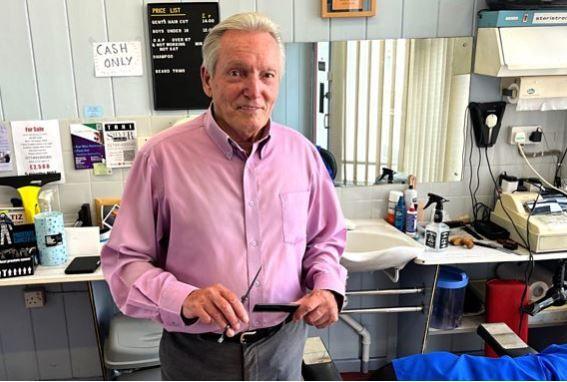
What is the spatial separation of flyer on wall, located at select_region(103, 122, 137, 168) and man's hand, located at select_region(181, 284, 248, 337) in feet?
5.10

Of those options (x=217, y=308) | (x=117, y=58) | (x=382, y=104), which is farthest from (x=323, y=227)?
(x=117, y=58)

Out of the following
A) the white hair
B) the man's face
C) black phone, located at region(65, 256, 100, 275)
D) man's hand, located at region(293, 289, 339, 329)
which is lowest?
black phone, located at region(65, 256, 100, 275)

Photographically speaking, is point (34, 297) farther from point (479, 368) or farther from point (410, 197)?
point (479, 368)

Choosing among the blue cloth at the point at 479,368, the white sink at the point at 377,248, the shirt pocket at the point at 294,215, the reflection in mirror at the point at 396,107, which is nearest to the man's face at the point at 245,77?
the shirt pocket at the point at 294,215

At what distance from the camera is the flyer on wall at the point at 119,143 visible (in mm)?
2396

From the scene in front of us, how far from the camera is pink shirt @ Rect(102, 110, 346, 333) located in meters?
1.15

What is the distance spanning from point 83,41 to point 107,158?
55cm

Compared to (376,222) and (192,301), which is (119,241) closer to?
(192,301)

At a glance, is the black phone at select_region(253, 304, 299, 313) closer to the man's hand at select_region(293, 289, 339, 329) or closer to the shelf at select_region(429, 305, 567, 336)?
the man's hand at select_region(293, 289, 339, 329)

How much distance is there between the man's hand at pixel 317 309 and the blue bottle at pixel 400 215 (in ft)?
4.72

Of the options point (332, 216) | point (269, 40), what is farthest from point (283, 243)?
point (269, 40)

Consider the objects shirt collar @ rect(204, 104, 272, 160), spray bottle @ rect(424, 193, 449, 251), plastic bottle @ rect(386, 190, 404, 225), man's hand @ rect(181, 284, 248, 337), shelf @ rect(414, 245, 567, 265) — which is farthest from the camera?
plastic bottle @ rect(386, 190, 404, 225)

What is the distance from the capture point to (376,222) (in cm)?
262

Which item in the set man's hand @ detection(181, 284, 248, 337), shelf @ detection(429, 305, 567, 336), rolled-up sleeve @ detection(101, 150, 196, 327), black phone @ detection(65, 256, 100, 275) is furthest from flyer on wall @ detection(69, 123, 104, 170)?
shelf @ detection(429, 305, 567, 336)
